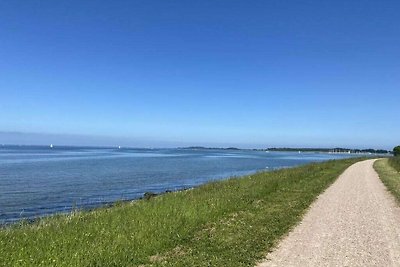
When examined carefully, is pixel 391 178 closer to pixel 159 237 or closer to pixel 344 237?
pixel 344 237

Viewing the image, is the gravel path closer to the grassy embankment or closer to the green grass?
the green grass

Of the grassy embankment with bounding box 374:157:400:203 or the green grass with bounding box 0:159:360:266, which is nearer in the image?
the green grass with bounding box 0:159:360:266

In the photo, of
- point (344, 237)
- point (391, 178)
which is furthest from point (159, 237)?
point (391, 178)

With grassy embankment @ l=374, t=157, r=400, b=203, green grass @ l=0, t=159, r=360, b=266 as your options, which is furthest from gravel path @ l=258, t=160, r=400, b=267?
grassy embankment @ l=374, t=157, r=400, b=203

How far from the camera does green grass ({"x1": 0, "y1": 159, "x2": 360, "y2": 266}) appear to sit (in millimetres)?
8297

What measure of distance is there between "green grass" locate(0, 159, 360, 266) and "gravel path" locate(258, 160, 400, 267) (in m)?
0.54

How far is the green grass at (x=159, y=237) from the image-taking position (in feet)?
27.2

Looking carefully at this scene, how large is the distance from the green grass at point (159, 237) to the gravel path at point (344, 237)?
21.4 inches

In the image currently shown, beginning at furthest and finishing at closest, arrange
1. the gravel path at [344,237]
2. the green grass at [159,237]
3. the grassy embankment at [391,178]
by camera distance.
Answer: the grassy embankment at [391,178] → the gravel path at [344,237] → the green grass at [159,237]

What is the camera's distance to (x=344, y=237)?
36.3 feet

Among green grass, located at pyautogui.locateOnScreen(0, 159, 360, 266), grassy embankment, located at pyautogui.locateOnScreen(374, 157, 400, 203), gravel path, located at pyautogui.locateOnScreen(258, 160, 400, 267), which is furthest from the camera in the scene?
grassy embankment, located at pyautogui.locateOnScreen(374, 157, 400, 203)

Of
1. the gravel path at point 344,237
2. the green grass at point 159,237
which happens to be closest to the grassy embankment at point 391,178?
the gravel path at point 344,237

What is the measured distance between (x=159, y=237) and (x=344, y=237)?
16.6 ft

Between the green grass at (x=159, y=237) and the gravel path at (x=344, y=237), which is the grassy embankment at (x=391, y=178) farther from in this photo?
the green grass at (x=159, y=237)
